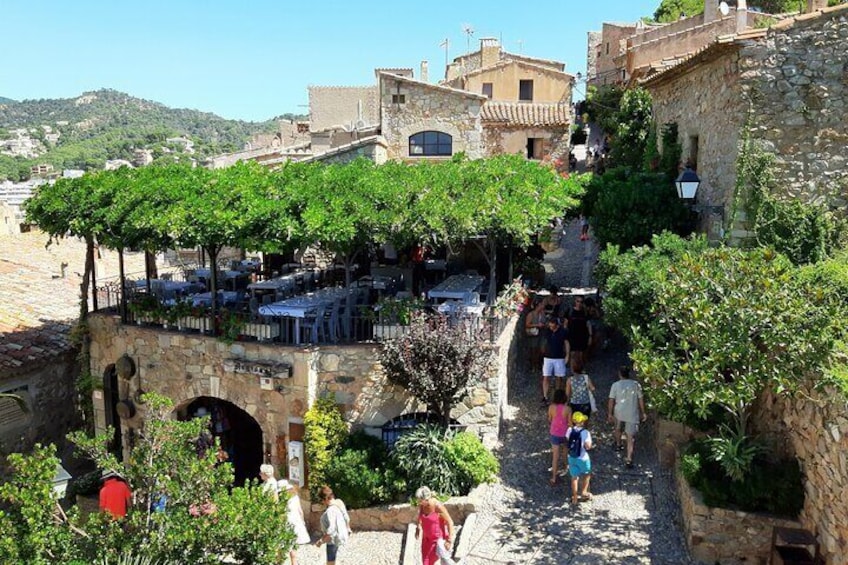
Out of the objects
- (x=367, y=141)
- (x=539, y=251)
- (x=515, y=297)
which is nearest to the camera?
(x=515, y=297)

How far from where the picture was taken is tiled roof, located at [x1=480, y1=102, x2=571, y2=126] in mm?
27006

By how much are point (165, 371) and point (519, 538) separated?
A: 314 inches

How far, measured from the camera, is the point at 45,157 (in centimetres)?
8956

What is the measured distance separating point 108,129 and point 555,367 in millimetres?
127438

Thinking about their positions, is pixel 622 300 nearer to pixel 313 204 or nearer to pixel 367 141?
pixel 313 204

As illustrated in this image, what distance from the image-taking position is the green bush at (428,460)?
37.4 feet

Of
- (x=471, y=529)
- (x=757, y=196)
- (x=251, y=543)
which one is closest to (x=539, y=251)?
(x=757, y=196)

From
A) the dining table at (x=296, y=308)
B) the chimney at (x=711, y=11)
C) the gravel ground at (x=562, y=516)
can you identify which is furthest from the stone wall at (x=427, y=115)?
the gravel ground at (x=562, y=516)

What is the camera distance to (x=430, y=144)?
25516mm

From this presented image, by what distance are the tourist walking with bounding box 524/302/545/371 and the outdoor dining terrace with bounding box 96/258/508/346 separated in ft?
4.12

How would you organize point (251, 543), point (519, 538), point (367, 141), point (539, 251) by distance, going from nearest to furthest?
point (251, 543) → point (519, 538) → point (539, 251) → point (367, 141)

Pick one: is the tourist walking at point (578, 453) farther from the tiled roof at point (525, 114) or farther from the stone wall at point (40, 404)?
the tiled roof at point (525, 114)

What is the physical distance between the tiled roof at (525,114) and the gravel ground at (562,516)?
15779mm

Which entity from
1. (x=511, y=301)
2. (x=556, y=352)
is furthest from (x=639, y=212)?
(x=556, y=352)
